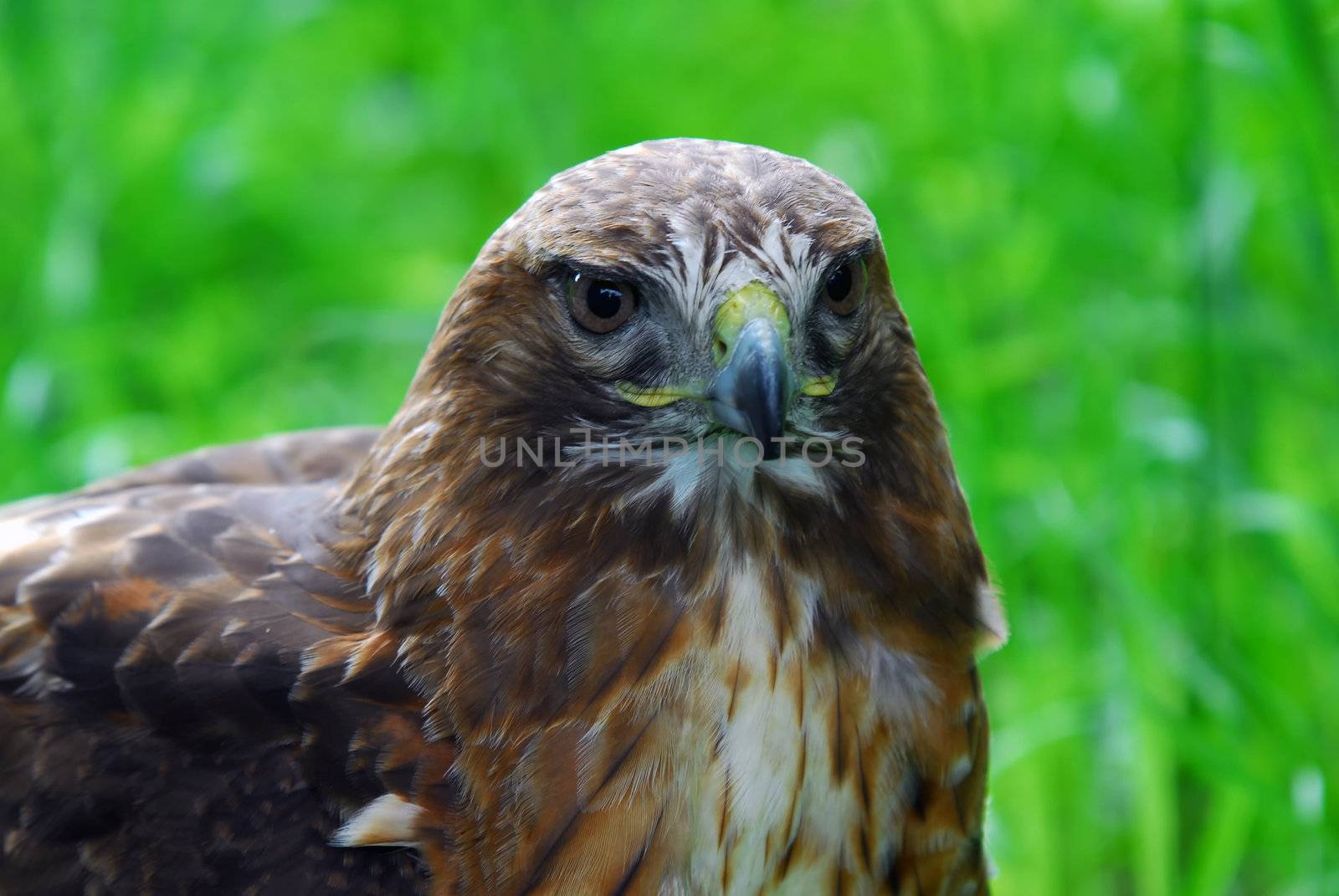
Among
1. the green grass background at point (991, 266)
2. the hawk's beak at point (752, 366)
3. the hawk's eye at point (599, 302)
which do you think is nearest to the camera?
the hawk's beak at point (752, 366)

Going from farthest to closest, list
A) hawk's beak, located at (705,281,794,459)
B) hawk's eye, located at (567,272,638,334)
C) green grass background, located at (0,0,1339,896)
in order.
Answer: green grass background, located at (0,0,1339,896)
hawk's eye, located at (567,272,638,334)
hawk's beak, located at (705,281,794,459)

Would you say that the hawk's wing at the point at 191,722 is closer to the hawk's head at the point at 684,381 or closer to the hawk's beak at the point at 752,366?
the hawk's head at the point at 684,381

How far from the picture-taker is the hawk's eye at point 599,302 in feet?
6.67

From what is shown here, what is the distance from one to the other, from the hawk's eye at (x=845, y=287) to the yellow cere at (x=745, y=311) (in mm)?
110

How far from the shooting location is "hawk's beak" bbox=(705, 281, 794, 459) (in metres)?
1.92

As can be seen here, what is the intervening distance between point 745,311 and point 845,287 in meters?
0.19

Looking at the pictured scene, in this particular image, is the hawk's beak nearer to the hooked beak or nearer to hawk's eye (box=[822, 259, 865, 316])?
the hooked beak

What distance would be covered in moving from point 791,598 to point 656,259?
50 cm

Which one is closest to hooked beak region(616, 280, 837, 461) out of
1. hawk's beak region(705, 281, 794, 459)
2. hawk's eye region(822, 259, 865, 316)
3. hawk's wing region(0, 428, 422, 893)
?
→ hawk's beak region(705, 281, 794, 459)

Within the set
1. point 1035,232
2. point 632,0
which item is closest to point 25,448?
point 1035,232

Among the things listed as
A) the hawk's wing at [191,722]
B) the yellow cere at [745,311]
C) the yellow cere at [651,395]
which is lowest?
the hawk's wing at [191,722]

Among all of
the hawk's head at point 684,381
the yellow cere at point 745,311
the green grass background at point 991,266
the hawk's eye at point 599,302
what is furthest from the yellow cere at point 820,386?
the green grass background at point 991,266

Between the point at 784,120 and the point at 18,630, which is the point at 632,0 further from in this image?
the point at 18,630

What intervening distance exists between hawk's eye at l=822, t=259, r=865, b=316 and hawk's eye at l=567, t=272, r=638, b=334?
0.25 meters
